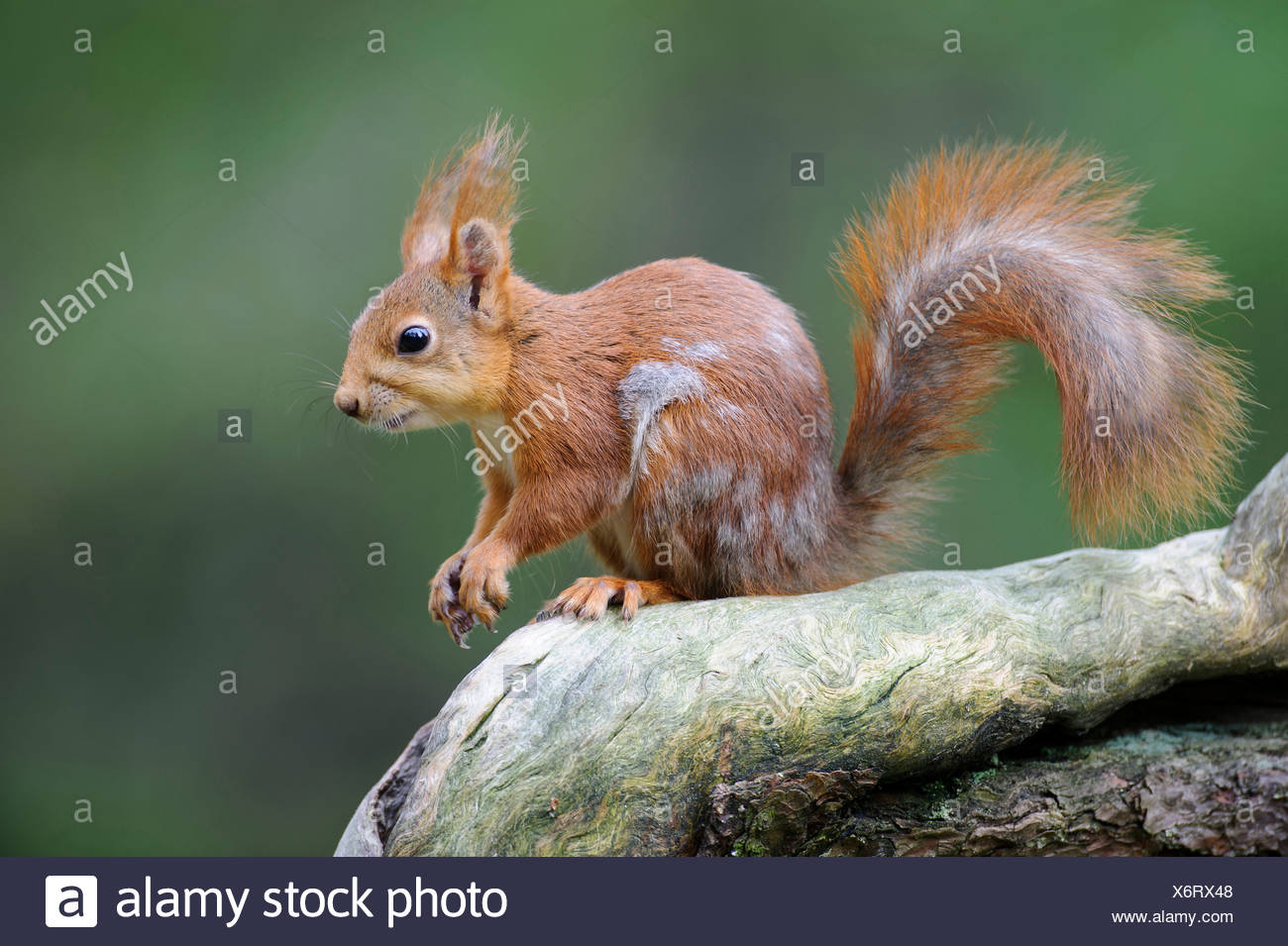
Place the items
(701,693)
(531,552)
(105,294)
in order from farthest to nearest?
(105,294), (531,552), (701,693)

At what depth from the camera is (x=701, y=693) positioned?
5.55 ft

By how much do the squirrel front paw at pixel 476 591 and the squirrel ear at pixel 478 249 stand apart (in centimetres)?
49

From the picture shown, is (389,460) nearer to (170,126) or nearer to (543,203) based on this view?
(543,203)

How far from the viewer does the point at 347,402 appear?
1813 mm

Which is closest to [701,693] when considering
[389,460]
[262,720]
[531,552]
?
[531,552]

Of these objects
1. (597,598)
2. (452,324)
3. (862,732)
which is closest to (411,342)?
(452,324)

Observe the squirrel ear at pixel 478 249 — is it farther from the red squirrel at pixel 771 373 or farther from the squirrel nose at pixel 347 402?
the squirrel nose at pixel 347 402

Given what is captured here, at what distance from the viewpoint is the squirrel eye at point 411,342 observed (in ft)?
6.10

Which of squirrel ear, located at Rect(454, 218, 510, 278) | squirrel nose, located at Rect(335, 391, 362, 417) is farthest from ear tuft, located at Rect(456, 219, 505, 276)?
squirrel nose, located at Rect(335, 391, 362, 417)

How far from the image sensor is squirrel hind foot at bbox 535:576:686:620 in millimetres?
1844

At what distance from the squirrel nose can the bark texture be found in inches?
18.5

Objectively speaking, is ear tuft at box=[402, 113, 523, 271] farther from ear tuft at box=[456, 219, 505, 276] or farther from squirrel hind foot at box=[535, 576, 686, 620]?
squirrel hind foot at box=[535, 576, 686, 620]

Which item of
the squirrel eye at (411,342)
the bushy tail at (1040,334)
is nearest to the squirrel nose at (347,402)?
the squirrel eye at (411,342)

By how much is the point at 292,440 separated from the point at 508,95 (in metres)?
1.19
